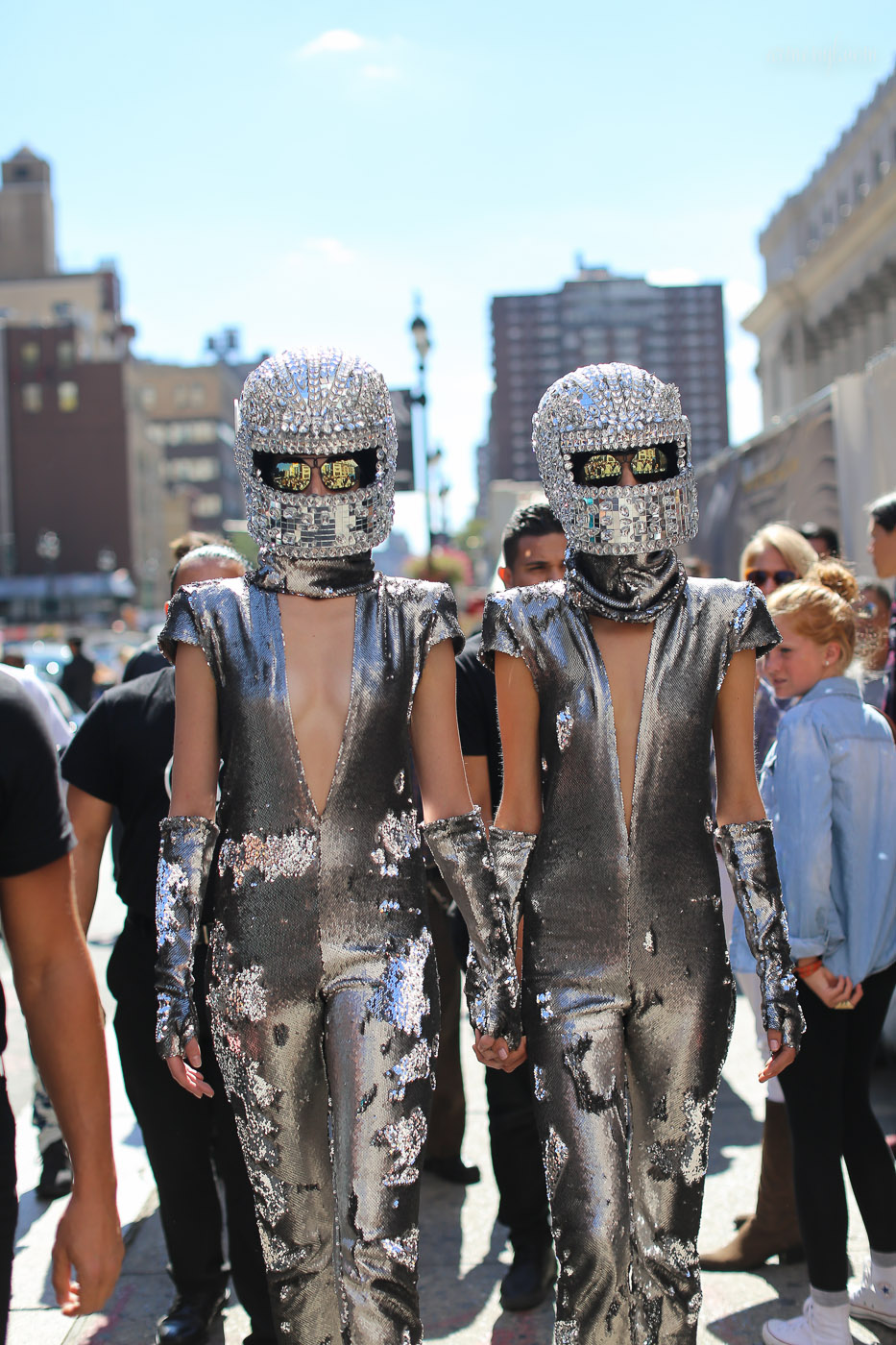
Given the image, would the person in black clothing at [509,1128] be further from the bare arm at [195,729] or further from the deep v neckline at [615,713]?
the bare arm at [195,729]

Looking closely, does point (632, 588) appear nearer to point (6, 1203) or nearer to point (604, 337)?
point (6, 1203)

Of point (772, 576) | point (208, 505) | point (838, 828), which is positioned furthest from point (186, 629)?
point (208, 505)

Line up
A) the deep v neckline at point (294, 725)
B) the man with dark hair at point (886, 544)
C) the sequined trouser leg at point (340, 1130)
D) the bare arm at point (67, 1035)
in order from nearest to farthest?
1. the bare arm at point (67, 1035)
2. the sequined trouser leg at point (340, 1130)
3. the deep v neckline at point (294, 725)
4. the man with dark hair at point (886, 544)

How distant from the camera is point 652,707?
2.62m

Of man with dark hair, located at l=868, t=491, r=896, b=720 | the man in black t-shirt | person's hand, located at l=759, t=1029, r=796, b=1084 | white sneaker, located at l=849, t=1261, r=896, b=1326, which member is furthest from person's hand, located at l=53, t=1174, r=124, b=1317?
man with dark hair, located at l=868, t=491, r=896, b=720

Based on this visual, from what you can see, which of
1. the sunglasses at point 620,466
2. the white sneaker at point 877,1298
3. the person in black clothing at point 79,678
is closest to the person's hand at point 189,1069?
the sunglasses at point 620,466

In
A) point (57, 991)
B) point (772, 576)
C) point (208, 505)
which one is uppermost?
point (208, 505)

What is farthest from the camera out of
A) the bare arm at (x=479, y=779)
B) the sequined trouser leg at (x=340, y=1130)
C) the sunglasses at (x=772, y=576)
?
the sunglasses at (x=772, y=576)

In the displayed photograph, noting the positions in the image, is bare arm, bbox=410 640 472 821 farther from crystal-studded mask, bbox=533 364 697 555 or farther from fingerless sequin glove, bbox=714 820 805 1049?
fingerless sequin glove, bbox=714 820 805 1049

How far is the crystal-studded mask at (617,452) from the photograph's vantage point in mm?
2639

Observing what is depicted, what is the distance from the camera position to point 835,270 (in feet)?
184

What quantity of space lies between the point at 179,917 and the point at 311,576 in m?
0.70

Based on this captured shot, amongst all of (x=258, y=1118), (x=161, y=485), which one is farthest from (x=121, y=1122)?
(x=161, y=485)

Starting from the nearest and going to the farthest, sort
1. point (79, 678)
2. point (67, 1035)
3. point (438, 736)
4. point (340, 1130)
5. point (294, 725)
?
1. point (67, 1035)
2. point (340, 1130)
3. point (294, 725)
4. point (438, 736)
5. point (79, 678)
